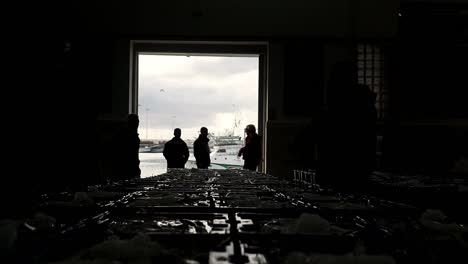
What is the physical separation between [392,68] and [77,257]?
5968 millimetres

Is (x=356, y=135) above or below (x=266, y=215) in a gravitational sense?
above

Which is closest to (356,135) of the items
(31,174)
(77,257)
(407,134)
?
(31,174)

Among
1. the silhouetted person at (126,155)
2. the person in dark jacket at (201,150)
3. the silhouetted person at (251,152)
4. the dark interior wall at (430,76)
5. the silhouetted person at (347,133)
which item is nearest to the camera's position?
the silhouetted person at (347,133)

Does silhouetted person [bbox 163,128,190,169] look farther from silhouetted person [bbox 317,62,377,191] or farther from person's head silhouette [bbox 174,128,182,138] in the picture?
silhouetted person [bbox 317,62,377,191]

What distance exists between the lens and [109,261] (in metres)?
0.62

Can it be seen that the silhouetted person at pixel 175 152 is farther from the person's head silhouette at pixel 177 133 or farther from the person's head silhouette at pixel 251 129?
the person's head silhouette at pixel 251 129

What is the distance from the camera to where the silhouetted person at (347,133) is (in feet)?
8.00

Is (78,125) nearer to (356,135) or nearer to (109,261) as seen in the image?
(356,135)

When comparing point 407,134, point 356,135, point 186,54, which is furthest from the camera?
point 186,54

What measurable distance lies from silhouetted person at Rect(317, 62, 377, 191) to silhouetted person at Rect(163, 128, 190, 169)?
3.11 metres

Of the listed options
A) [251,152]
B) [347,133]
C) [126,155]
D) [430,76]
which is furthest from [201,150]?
[347,133]

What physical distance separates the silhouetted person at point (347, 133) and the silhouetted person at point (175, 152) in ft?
10.2

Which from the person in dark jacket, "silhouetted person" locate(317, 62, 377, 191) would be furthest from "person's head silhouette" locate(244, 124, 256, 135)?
"silhouetted person" locate(317, 62, 377, 191)

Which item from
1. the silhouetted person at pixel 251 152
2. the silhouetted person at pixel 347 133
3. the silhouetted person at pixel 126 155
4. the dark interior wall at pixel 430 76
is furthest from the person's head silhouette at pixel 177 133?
the silhouetted person at pixel 347 133
